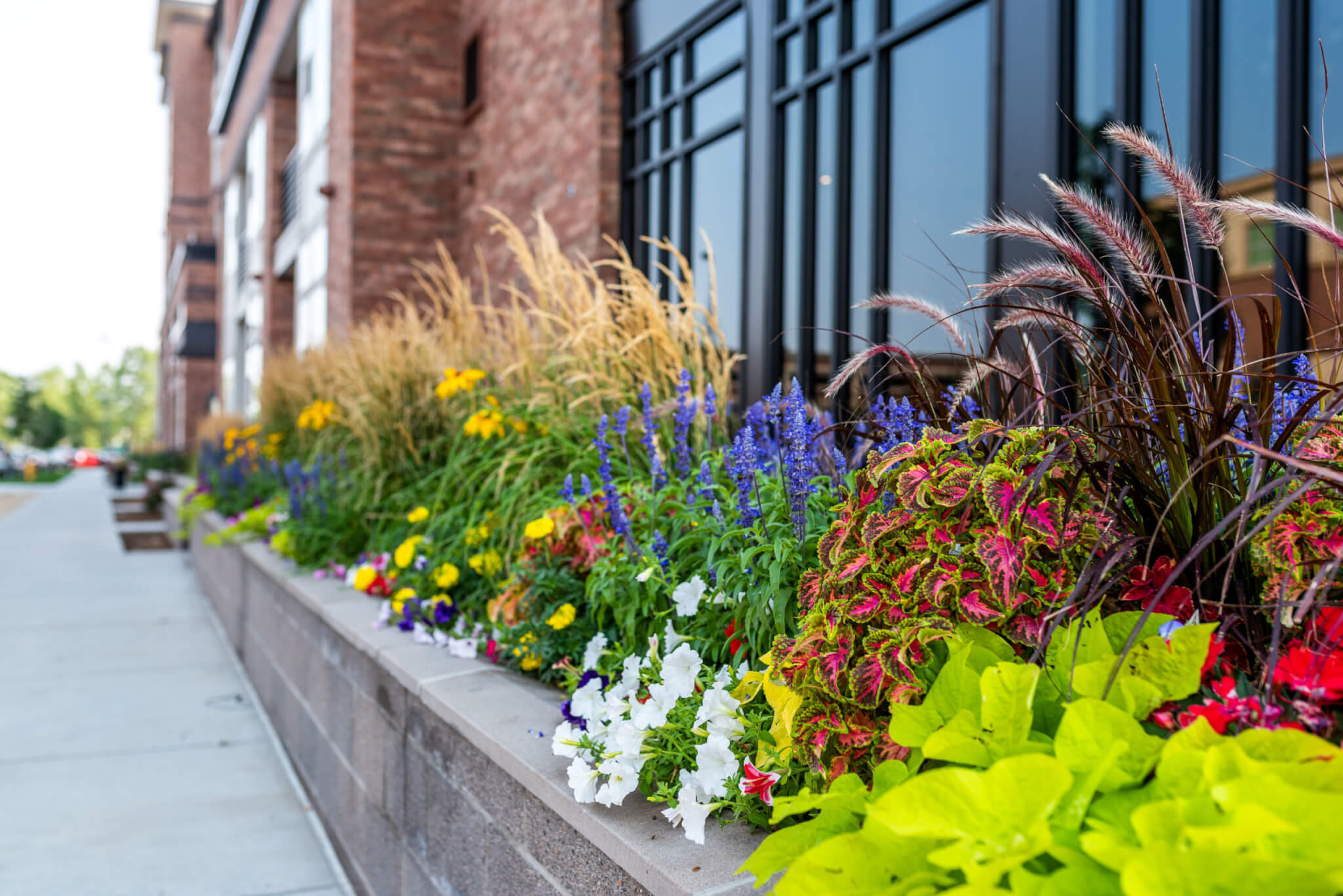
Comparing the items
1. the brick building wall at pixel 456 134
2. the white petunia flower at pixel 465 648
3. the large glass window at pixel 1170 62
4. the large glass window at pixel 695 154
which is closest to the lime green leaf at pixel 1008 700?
the white petunia flower at pixel 465 648

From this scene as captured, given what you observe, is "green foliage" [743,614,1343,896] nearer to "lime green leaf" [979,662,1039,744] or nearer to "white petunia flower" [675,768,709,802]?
"lime green leaf" [979,662,1039,744]

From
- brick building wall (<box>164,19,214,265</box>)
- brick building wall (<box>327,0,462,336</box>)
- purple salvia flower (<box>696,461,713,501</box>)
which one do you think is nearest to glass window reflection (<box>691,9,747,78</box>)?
purple salvia flower (<box>696,461,713,501</box>)

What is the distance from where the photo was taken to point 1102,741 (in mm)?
972

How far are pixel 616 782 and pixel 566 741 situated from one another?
19 cm

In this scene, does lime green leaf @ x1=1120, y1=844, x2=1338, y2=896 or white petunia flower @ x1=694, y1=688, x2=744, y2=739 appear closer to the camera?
lime green leaf @ x1=1120, y1=844, x2=1338, y2=896

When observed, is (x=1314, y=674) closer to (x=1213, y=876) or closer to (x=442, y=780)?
(x=1213, y=876)

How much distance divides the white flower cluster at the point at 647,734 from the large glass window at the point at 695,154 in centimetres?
427

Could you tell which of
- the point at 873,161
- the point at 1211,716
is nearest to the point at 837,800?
the point at 1211,716

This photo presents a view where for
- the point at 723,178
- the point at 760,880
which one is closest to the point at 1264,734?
the point at 760,880

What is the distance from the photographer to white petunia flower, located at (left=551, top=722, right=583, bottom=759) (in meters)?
1.75

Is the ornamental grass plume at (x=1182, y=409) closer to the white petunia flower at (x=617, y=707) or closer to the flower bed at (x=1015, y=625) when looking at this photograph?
the flower bed at (x=1015, y=625)

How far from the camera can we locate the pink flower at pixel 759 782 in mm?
1419

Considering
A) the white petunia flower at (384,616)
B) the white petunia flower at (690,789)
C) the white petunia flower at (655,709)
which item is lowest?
the white petunia flower at (384,616)

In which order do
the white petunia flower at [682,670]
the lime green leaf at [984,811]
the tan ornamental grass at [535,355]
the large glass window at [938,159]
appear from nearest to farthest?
the lime green leaf at [984,811]
the white petunia flower at [682,670]
the tan ornamental grass at [535,355]
the large glass window at [938,159]
